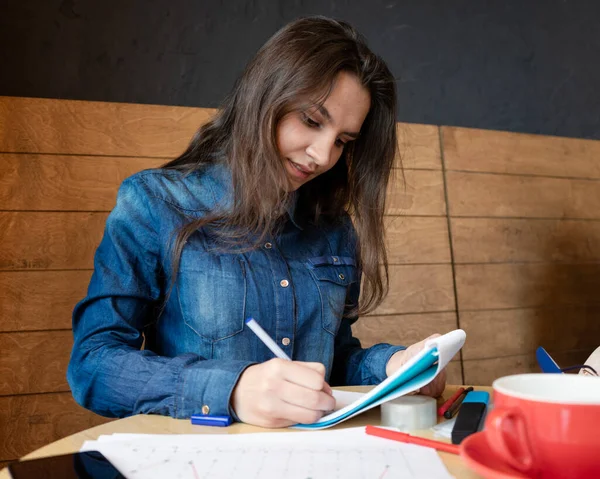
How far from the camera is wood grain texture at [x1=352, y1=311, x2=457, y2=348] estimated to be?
1993mm

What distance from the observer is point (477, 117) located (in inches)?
95.8

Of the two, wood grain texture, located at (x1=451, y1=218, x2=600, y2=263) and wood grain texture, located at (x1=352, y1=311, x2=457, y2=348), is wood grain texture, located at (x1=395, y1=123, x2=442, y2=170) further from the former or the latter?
wood grain texture, located at (x1=352, y1=311, x2=457, y2=348)

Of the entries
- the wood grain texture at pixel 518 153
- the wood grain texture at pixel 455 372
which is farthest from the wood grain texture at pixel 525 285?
the wood grain texture at pixel 518 153

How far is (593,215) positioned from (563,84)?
0.57 m

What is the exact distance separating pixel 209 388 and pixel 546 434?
447 mm

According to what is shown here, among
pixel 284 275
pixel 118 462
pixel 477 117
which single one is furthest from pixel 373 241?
pixel 477 117

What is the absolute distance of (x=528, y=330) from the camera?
90.5 inches

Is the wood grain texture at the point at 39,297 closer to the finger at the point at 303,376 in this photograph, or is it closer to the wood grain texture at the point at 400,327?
the wood grain texture at the point at 400,327

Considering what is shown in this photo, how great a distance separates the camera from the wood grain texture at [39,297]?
1.58 metres

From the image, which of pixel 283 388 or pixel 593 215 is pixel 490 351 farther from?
pixel 283 388

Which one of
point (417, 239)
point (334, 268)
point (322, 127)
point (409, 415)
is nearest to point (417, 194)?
point (417, 239)

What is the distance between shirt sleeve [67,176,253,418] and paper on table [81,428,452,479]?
0.35 feet

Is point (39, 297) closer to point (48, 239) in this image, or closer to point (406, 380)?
point (48, 239)

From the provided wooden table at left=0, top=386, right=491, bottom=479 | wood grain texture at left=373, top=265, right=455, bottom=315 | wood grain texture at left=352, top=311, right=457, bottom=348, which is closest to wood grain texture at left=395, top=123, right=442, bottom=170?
wood grain texture at left=373, top=265, right=455, bottom=315
